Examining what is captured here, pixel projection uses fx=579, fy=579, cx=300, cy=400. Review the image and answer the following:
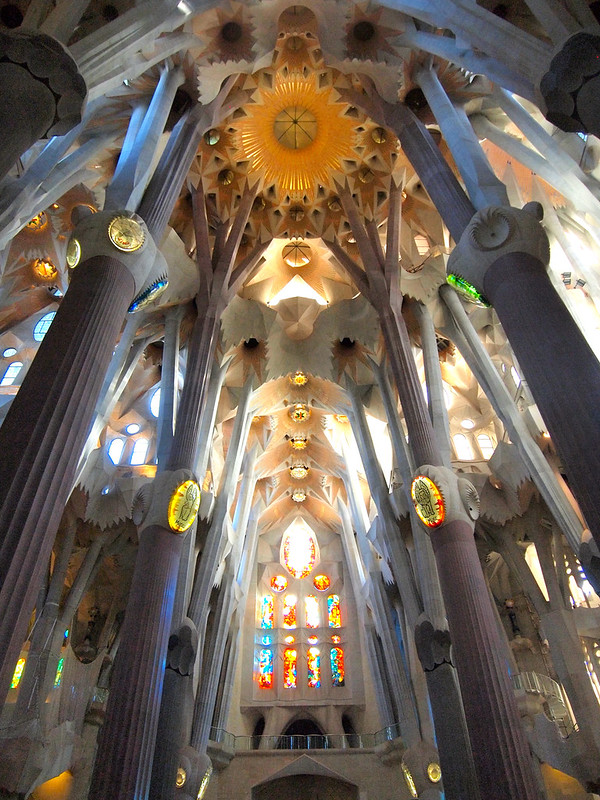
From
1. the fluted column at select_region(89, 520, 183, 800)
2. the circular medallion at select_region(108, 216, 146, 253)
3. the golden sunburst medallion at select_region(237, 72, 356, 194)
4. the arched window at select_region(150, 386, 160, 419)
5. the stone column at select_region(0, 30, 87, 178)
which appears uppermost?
the golden sunburst medallion at select_region(237, 72, 356, 194)

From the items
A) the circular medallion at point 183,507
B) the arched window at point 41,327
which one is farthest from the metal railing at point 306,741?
the arched window at point 41,327

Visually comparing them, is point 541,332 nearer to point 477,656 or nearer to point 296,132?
point 477,656

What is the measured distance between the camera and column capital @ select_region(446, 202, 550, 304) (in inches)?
299

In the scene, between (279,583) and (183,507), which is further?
(279,583)

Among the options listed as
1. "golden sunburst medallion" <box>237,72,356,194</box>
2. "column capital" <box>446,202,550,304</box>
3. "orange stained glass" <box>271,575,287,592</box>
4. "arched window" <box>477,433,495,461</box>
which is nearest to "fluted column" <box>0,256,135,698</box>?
"column capital" <box>446,202,550,304</box>

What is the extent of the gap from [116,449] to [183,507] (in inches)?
384

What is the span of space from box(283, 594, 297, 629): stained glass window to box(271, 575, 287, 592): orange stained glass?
1.45 feet

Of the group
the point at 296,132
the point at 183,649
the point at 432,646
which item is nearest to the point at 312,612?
the point at 432,646

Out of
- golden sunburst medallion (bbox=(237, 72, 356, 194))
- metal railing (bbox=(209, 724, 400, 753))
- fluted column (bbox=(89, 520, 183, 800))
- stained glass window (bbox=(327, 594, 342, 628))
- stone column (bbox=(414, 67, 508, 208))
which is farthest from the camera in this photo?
stained glass window (bbox=(327, 594, 342, 628))

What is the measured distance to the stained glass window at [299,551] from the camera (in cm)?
2823

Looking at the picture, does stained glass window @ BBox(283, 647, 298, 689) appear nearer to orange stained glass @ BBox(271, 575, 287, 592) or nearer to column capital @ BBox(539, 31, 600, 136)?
orange stained glass @ BBox(271, 575, 287, 592)

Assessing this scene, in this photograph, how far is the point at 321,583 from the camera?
2766 cm

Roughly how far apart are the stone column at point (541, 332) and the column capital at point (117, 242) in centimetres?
434

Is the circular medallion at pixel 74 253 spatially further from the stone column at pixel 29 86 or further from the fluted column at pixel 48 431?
the stone column at pixel 29 86
